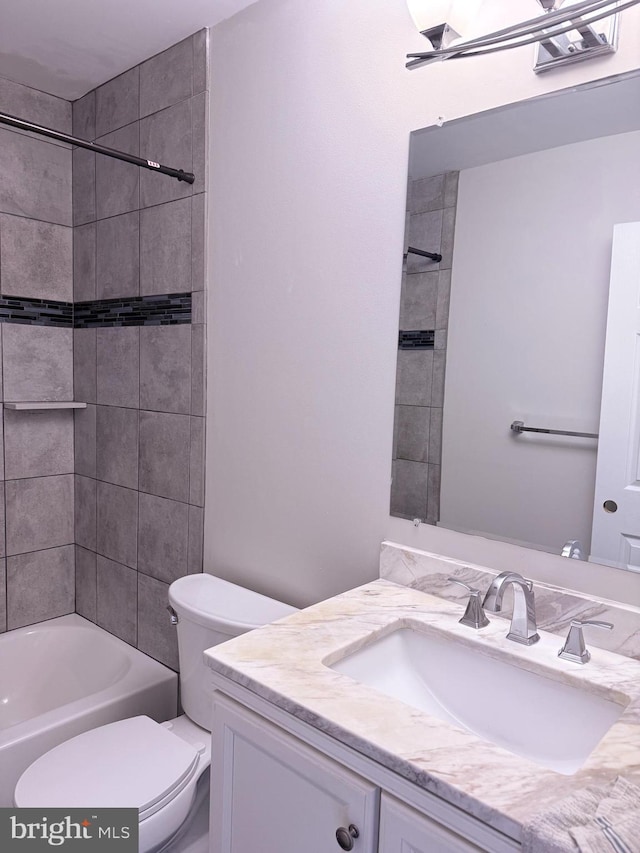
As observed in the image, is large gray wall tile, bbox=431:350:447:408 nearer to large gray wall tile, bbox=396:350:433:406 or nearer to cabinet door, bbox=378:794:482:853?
large gray wall tile, bbox=396:350:433:406

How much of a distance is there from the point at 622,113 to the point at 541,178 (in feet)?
0.58

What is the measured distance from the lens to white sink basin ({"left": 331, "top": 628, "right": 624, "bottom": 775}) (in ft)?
3.51

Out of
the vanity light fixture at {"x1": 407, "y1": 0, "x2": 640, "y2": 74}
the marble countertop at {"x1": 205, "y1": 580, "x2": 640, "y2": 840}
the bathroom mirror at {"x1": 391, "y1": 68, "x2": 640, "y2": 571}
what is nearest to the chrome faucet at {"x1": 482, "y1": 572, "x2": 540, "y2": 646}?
the marble countertop at {"x1": 205, "y1": 580, "x2": 640, "y2": 840}

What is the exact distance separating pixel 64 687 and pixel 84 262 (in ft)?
5.50

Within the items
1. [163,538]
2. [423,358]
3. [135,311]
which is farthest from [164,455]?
[423,358]

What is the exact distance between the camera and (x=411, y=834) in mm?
882

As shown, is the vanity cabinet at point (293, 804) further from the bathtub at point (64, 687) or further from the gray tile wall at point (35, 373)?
the gray tile wall at point (35, 373)

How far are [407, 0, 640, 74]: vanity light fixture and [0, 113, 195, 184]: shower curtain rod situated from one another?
0.93 m

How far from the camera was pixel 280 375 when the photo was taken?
5.97ft

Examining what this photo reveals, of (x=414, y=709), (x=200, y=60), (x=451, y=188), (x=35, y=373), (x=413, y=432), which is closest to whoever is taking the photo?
(x=414, y=709)

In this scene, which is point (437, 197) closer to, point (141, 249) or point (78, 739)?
point (141, 249)

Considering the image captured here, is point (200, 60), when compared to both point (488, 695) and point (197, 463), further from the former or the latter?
point (488, 695)

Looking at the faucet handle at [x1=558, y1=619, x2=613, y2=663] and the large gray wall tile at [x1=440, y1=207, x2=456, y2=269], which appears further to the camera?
the large gray wall tile at [x1=440, y1=207, x2=456, y2=269]

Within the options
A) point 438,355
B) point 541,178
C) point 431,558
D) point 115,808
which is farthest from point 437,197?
point 115,808
